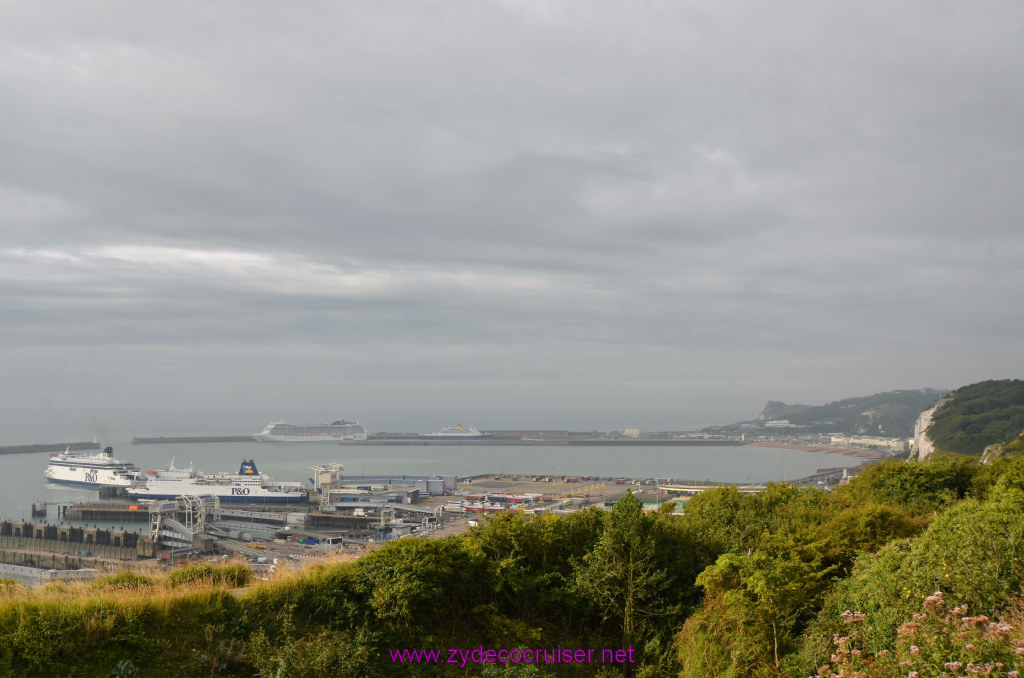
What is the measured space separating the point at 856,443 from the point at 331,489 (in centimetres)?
6922

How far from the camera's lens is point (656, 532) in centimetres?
738

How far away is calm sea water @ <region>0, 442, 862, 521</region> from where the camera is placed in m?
53.8

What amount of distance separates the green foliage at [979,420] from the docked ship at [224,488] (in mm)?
35210

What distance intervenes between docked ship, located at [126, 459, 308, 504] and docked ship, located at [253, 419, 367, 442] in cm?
5008

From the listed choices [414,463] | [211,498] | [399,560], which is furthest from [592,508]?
[414,463]

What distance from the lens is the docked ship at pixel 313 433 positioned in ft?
302

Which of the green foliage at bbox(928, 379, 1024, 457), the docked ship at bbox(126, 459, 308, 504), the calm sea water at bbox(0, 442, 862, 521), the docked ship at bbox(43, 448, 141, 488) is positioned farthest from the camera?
the calm sea water at bbox(0, 442, 862, 521)

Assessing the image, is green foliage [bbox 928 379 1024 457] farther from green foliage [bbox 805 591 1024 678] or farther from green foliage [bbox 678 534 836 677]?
green foliage [bbox 805 591 1024 678]

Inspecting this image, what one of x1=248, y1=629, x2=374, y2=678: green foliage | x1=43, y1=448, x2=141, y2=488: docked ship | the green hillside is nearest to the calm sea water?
x1=43, y1=448, x2=141, y2=488: docked ship

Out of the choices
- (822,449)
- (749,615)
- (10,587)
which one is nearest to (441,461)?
(822,449)

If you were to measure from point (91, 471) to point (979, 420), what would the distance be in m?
55.2

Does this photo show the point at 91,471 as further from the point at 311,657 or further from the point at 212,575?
the point at 311,657

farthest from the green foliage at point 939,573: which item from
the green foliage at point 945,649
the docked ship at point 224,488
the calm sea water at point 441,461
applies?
the calm sea water at point 441,461

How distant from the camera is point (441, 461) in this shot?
7200 centimetres
